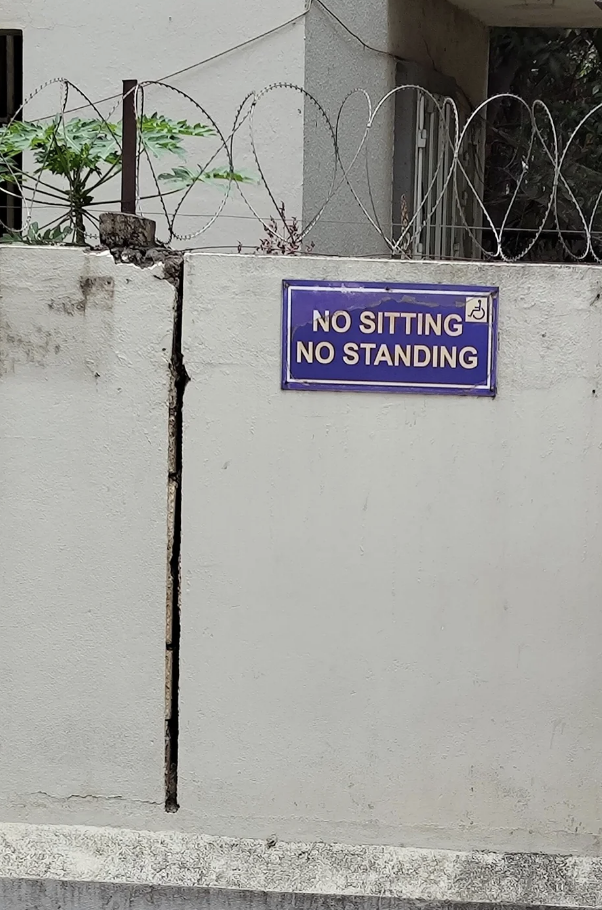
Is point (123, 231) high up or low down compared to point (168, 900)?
up

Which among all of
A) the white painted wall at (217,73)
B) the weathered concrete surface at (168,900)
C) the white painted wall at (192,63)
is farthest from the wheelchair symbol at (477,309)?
the white painted wall at (192,63)

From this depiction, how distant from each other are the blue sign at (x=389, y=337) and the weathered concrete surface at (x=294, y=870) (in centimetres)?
141

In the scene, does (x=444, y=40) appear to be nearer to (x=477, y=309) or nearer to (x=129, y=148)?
(x=129, y=148)

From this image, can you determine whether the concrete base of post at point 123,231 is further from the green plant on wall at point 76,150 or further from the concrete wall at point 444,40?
the concrete wall at point 444,40

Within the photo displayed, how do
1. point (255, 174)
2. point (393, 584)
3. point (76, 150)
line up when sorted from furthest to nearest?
point (255, 174) → point (76, 150) → point (393, 584)

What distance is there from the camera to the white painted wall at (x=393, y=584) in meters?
3.35

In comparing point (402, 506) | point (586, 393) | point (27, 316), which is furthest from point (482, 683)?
point (27, 316)

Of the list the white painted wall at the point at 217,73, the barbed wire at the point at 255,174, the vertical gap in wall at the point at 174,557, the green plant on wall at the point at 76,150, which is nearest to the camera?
the vertical gap in wall at the point at 174,557

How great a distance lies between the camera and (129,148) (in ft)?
11.3

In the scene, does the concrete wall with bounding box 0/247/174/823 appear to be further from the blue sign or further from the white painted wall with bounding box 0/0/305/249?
the white painted wall with bounding box 0/0/305/249

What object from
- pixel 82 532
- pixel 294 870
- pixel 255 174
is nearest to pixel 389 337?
pixel 82 532

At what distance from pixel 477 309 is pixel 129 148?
3.78 feet

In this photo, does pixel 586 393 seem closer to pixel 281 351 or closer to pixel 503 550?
pixel 503 550

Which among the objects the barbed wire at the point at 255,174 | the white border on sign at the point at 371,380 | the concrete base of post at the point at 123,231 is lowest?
the white border on sign at the point at 371,380
